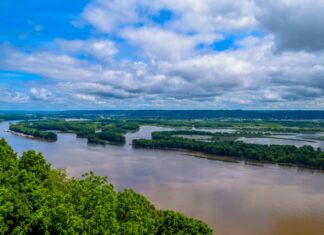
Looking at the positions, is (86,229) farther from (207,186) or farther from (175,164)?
(175,164)

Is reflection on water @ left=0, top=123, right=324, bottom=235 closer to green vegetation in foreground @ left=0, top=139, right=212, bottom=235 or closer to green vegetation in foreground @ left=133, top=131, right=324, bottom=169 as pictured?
green vegetation in foreground @ left=133, top=131, right=324, bottom=169

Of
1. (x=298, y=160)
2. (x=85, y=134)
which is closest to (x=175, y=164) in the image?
(x=298, y=160)

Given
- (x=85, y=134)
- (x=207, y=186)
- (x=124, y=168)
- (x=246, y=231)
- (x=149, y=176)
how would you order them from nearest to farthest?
1. (x=246, y=231)
2. (x=207, y=186)
3. (x=149, y=176)
4. (x=124, y=168)
5. (x=85, y=134)

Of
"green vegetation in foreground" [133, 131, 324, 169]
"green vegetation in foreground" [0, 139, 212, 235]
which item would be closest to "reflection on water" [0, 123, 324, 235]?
"green vegetation in foreground" [133, 131, 324, 169]

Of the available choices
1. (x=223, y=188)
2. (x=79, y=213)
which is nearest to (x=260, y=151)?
(x=223, y=188)

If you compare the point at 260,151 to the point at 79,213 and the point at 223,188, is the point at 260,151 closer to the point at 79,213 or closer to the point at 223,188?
the point at 223,188

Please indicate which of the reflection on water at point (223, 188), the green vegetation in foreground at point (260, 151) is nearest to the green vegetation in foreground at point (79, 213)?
the reflection on water at point (223, 188)
